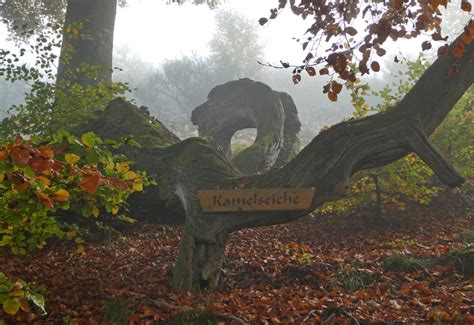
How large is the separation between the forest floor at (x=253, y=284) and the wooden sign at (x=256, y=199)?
985 millimetres

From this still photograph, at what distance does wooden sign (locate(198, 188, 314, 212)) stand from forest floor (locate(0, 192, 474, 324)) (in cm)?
99

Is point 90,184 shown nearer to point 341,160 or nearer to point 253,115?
point 341,160

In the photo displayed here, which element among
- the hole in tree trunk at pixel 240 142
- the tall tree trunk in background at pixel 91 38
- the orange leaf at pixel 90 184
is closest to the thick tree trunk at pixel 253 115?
the hole in tree trunk at pixel 240 142

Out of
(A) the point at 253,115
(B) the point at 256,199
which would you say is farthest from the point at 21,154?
(A) the point at 253,115

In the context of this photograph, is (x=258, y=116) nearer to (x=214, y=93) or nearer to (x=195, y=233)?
(x=214, y=93)

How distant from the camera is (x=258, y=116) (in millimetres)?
11977

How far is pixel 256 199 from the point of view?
15.9 ft

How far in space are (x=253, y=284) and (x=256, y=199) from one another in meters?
1.23

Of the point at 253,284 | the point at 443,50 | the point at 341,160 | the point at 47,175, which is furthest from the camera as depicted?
the point at 253,284

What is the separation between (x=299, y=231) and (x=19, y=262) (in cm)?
590

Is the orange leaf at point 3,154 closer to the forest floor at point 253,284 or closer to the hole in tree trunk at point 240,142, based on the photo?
the forest floor at point 253,284

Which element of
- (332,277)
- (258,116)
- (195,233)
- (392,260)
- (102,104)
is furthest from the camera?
(258,116)

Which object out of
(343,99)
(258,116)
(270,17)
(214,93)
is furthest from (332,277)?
(343,99)

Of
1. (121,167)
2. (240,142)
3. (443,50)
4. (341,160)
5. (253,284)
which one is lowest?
(253,284)
